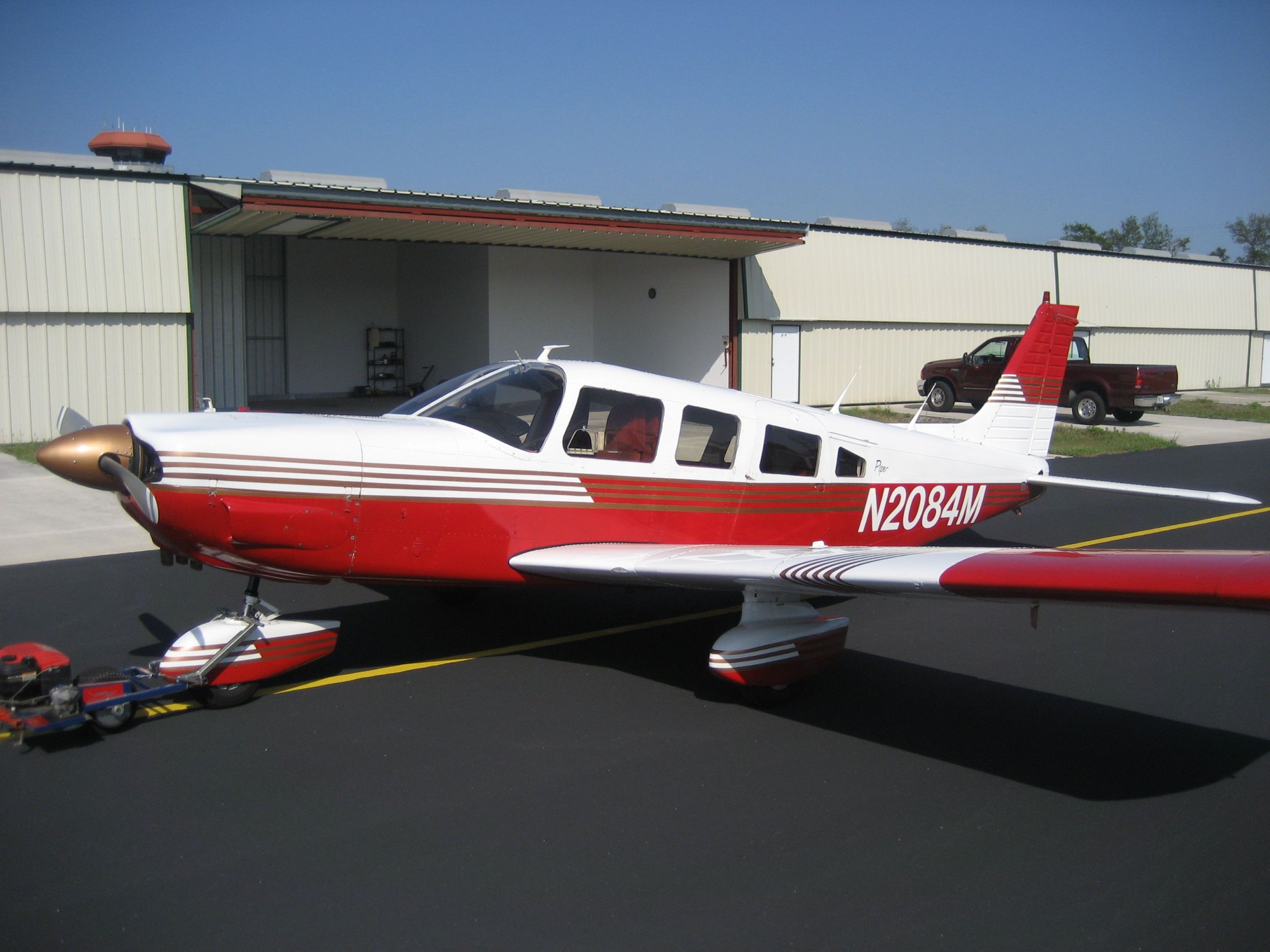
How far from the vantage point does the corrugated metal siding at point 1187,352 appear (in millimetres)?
33125

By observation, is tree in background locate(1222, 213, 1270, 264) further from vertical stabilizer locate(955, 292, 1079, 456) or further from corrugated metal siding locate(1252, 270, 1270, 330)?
vertical stabilizer locate(955, 292, 1079, 456)

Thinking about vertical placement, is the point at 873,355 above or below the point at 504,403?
above

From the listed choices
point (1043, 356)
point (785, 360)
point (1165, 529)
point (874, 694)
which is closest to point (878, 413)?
point (785, 360)

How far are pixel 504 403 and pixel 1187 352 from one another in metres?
36.7

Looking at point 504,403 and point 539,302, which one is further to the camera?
point 539,302

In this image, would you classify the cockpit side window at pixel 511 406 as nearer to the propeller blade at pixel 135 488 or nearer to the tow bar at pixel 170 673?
the tow bar at pixel 170 673

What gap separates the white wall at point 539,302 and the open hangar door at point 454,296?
0.11 feet

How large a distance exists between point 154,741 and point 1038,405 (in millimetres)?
7562

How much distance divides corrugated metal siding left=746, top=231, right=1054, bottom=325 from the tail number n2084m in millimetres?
15789

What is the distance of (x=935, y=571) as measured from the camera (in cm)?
477

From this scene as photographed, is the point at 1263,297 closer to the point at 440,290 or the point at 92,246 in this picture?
the point at 440,290

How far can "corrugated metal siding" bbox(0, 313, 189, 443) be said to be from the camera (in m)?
16.2

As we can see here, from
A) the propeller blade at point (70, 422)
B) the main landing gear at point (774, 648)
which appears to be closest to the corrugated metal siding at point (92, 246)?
the propeller blade at point (70, 422)

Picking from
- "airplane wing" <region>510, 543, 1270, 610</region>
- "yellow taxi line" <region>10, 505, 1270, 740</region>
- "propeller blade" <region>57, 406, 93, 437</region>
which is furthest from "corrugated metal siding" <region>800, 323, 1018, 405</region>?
"propeller blade" <region>57, 406, 93, 437</region>
